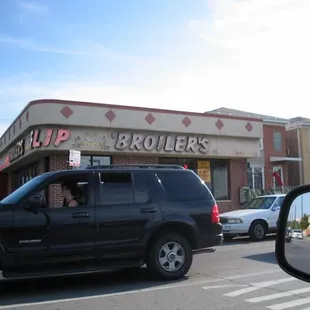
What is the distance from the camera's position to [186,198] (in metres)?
8.58

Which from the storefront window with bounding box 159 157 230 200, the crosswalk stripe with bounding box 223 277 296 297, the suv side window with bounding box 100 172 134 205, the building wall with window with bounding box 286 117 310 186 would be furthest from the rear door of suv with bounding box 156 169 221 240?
the building wall with window with bounding box 286 117 310 186

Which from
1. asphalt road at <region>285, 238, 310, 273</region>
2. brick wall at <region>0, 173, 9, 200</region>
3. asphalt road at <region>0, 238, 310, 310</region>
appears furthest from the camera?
brick wall at <region>0, 173, 9, 200</region>

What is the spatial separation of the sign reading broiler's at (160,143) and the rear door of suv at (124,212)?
36.4ft

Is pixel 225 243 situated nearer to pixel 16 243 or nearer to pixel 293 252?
pixel 16 243

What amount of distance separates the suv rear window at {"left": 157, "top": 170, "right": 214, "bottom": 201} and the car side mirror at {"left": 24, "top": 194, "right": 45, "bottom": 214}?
2.26 m

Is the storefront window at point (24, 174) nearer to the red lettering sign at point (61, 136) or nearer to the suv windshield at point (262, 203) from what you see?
the red lettering sign at point (61, 136)

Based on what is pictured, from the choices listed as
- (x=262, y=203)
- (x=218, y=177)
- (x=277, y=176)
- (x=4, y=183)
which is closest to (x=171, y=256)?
(x=262, y=203)

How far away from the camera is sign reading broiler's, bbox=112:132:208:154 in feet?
63.8

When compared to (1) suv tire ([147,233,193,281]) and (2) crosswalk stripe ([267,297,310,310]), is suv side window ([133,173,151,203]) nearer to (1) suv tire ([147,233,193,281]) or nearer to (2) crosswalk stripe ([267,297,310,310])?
(1) suv tire ([147,233,193,281])

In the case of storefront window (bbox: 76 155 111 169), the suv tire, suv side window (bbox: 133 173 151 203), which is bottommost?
the suv tire

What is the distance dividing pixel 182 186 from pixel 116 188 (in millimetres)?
1288

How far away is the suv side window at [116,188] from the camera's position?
8023 mm

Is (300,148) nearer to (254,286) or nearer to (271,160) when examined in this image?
(271,160)

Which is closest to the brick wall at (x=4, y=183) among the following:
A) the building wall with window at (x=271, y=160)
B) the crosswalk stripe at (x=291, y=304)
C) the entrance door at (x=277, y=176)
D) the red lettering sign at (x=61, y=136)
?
the red lettering sign at (x=61, y=136)
